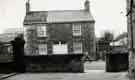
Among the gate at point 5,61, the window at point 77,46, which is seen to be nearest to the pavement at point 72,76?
the gate at point 5,61

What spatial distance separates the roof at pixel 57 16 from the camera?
105 ft

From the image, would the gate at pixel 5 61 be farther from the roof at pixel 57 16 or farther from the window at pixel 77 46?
the roof at pixel 57 16

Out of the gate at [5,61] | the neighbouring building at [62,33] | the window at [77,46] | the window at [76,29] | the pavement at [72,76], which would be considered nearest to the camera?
the pavement at [72,76]

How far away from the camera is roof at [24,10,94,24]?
31.9 m

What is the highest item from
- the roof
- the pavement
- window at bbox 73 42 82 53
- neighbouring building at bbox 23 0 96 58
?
the roof

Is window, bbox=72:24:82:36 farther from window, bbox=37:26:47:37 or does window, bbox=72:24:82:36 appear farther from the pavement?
the pavement

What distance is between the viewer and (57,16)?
33031mm

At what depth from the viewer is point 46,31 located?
31812 mm

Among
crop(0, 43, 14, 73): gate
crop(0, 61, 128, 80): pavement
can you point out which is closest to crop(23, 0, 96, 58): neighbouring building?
crop(0, 43, 14, 73): gate

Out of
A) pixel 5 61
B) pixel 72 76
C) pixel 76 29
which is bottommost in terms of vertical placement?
pixel 72 76

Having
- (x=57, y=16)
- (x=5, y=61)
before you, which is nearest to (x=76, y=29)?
(x=57, y=16)

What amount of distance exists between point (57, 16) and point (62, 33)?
3052 millimetres

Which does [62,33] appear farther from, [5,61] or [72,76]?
[72,76]

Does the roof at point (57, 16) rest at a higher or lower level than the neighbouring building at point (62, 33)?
higher
